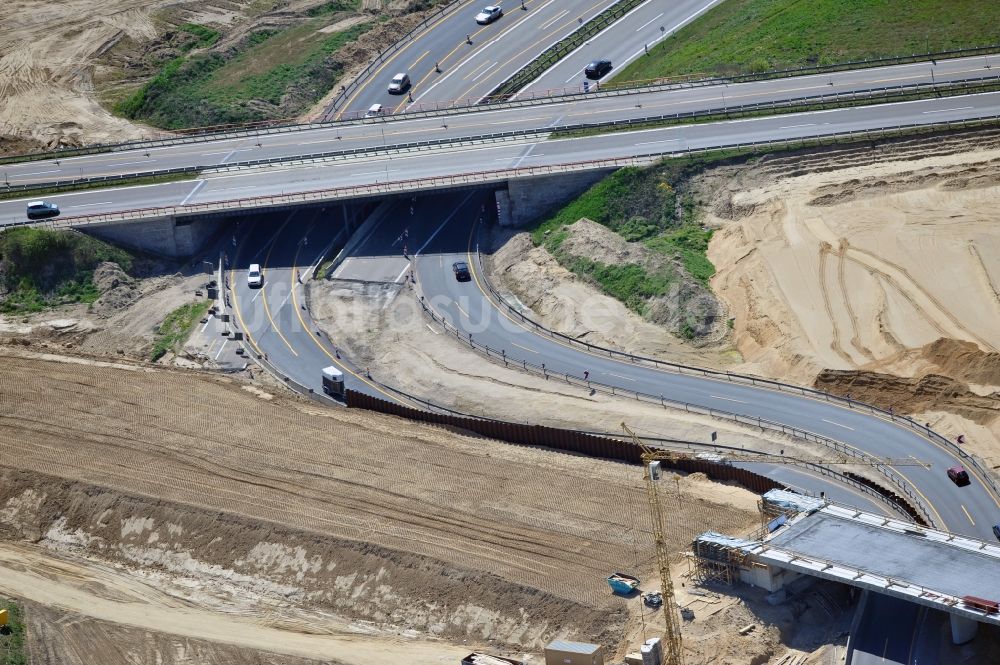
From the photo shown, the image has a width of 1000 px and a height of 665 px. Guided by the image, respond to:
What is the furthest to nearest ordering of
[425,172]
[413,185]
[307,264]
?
[425,172]
[413,185]
[307,264]

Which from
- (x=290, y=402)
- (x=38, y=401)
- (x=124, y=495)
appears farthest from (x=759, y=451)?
(x=38, y=401)

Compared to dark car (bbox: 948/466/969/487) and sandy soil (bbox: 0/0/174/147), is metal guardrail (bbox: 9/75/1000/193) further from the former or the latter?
dark car (bbox: 948/466/969/487)

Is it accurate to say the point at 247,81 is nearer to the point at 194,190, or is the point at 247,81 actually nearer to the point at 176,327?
the point at 194,190

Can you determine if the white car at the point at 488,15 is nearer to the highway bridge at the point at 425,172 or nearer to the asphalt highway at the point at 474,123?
the highway bridge at the point at 425,172

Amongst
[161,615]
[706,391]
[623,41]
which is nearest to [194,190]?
[623,41]

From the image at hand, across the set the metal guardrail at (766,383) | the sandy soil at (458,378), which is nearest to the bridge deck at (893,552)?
the metal guardrail at (766,383)

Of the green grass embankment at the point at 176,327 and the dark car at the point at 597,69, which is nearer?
the green grass embankment at the point at 176,327
